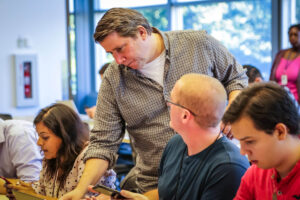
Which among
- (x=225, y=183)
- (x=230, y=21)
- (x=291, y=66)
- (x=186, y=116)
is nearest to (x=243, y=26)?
(x=230, y=21)

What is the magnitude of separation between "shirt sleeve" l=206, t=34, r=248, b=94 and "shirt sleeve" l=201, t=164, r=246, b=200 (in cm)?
57

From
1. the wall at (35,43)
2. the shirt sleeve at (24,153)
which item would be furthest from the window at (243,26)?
the shirt sleeve at (24,153)

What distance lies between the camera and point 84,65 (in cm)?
808

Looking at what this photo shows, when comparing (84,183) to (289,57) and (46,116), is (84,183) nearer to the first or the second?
(46,116)

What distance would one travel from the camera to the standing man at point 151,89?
2117 millimetres

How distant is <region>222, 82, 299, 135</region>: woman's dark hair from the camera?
1359 mm

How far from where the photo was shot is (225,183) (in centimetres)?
165

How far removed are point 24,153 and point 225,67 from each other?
152cm

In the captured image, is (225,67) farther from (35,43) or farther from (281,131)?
(35,43)

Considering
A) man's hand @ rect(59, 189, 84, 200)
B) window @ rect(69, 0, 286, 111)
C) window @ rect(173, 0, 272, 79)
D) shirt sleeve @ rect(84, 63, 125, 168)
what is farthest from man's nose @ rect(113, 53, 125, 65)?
window @ rect(173, 0, 272, 79)

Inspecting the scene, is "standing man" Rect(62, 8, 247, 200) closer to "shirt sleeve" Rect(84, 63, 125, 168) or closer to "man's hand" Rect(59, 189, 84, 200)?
"shirt sleeve" Rect(84, 63, 125, 168)

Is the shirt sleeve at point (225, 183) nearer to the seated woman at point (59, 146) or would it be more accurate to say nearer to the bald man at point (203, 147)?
the bald man at point (203, 147)

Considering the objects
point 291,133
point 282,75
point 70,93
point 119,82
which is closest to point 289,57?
point 282,75

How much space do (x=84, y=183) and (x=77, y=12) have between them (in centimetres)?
635
